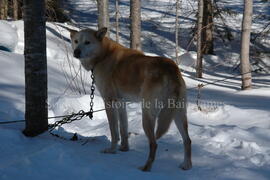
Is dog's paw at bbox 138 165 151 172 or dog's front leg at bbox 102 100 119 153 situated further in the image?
dog's front leg at bbox 102 100 119 153

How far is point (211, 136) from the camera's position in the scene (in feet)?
17.1

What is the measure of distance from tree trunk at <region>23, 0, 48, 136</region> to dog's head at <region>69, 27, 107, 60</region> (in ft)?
1.61

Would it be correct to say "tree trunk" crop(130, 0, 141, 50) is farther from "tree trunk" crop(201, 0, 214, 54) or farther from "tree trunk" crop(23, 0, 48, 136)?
"tree trunk" crop(201, 0, 214, 54)

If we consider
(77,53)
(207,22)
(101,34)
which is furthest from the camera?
(207,22)

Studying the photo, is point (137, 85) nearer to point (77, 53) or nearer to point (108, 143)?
point (77, 53)

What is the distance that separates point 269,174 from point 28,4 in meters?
3.40

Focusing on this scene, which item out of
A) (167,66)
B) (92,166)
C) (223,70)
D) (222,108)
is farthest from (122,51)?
(223,70)

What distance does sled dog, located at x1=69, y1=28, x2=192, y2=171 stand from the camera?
11.9 feet

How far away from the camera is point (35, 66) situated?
422 centimetres

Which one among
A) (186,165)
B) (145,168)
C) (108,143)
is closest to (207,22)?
(108,143)

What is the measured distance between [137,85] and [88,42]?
44.0 inches

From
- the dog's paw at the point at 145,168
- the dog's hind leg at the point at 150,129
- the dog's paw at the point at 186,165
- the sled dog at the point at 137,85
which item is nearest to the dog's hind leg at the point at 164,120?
the sled dog at the point at 137,85

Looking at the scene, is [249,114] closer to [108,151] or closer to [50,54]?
[108,151]

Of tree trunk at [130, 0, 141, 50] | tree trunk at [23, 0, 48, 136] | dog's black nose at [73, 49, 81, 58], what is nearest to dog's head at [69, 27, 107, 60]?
dog's black nose at [73, 49, 81, 58]
